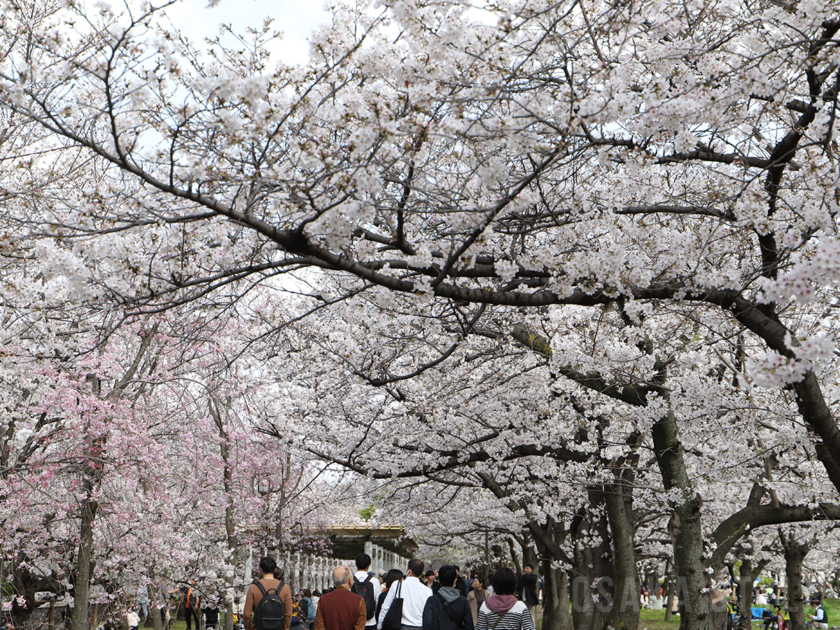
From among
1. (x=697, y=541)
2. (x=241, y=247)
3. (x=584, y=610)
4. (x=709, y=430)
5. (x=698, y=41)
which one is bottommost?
(x=584, y=610)

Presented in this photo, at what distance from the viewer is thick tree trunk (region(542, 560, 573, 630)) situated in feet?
63.6

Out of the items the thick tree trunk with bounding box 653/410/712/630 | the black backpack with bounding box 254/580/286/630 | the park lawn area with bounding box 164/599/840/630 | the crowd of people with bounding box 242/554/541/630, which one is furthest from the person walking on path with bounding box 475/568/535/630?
the park lawn area with bounding box 164/599/840/630

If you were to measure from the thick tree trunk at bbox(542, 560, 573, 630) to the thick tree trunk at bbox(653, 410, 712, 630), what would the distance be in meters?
9.66

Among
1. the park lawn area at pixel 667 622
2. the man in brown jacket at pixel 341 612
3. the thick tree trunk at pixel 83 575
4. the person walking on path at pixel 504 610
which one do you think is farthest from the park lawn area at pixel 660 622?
the person walking on path at pixel 504 610

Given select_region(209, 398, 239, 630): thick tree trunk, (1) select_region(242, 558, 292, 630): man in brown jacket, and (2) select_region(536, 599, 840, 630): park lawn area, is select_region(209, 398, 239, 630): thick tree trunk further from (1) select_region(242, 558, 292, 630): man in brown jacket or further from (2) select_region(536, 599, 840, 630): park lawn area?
(2) select_region(536, 599, 840, 630): park lawn area

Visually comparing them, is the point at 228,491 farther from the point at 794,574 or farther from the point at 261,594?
the point at 794,574

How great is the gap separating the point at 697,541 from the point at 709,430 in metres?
1.40

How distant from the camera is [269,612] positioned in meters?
6.88

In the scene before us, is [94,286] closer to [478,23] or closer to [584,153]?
[478,23]

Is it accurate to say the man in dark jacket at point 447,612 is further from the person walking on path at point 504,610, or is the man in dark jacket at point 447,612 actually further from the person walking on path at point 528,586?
the person walking on path at point 528,586

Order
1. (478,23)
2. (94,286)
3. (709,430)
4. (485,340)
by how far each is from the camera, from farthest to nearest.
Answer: (485,340), (709,430), (478,23), (94,286)

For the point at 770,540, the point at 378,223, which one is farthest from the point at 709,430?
the point at 770,540

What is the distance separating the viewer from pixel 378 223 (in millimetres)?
6023

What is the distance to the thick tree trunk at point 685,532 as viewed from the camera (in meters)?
9.31
